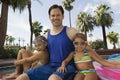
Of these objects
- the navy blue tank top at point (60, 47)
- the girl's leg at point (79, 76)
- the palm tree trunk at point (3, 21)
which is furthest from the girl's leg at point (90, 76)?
the palm tree trunk at point (3, 21)

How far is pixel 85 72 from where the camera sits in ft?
10.3

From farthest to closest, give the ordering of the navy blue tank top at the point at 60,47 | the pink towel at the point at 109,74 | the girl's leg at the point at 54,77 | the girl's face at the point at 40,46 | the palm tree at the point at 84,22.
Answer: the palm tree at the point at 84,22 < the pink towel at the point at 109,74 < the girl's face at the point at 40,46 < the navy blue tank top at the point at 60,47 < the girl's leg at the point at 54,77

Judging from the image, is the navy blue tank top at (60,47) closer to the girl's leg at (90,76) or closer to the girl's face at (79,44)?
the girl's face at (79,44)

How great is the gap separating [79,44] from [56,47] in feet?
1.01

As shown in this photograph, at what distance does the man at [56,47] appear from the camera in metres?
3.26

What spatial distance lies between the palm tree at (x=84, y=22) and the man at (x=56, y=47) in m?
56.0

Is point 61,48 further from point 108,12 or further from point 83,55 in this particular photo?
point 108,12

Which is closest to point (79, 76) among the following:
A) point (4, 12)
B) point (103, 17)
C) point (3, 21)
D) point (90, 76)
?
point (90, 76)

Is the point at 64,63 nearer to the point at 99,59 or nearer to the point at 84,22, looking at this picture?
the point at 99,59

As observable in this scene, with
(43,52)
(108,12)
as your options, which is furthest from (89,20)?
(43,52)

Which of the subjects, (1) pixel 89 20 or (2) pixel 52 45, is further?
(1) pixel 89 20

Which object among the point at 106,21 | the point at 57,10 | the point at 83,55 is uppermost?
the point at 106,21

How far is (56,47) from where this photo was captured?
3303 millimetres

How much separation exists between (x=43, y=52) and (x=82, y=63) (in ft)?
1.94
